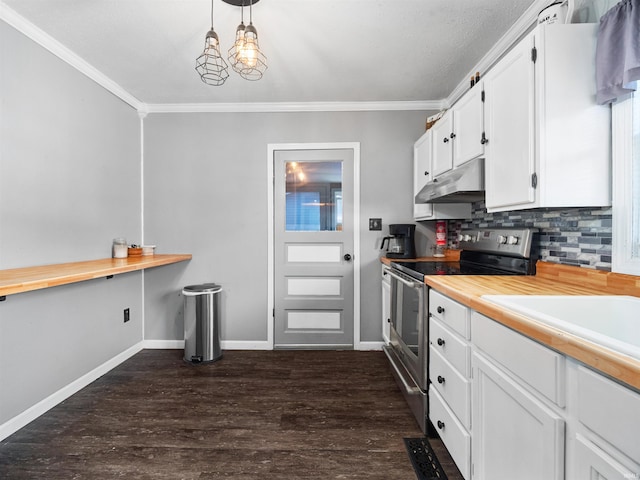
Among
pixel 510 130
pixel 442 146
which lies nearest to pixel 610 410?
pixel 510 130

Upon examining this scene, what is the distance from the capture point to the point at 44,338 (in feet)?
6.45

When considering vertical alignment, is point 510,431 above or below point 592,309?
below

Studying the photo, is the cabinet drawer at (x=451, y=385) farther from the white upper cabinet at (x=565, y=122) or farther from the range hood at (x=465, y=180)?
the range hood at (x=465, y=180)

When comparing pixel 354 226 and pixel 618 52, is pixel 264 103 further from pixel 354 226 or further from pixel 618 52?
pixel 618 52

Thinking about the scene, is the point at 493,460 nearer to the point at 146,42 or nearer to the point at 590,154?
the point at 590,154

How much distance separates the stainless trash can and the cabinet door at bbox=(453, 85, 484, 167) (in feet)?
7.62

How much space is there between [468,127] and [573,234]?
87 centimetres

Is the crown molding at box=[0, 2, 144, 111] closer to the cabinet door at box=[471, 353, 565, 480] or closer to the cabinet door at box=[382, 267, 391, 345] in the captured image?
the cabinet door at box=[382, 267, 391, 345]

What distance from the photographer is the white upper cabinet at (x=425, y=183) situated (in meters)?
2.58

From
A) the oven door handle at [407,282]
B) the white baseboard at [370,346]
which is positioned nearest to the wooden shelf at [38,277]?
the oven door handle at [407,282]

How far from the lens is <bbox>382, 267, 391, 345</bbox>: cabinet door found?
106 inches

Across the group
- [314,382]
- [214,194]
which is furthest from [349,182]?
[314,382]

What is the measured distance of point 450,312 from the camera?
4.75 feet

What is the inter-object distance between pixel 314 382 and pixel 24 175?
94.4 inches
